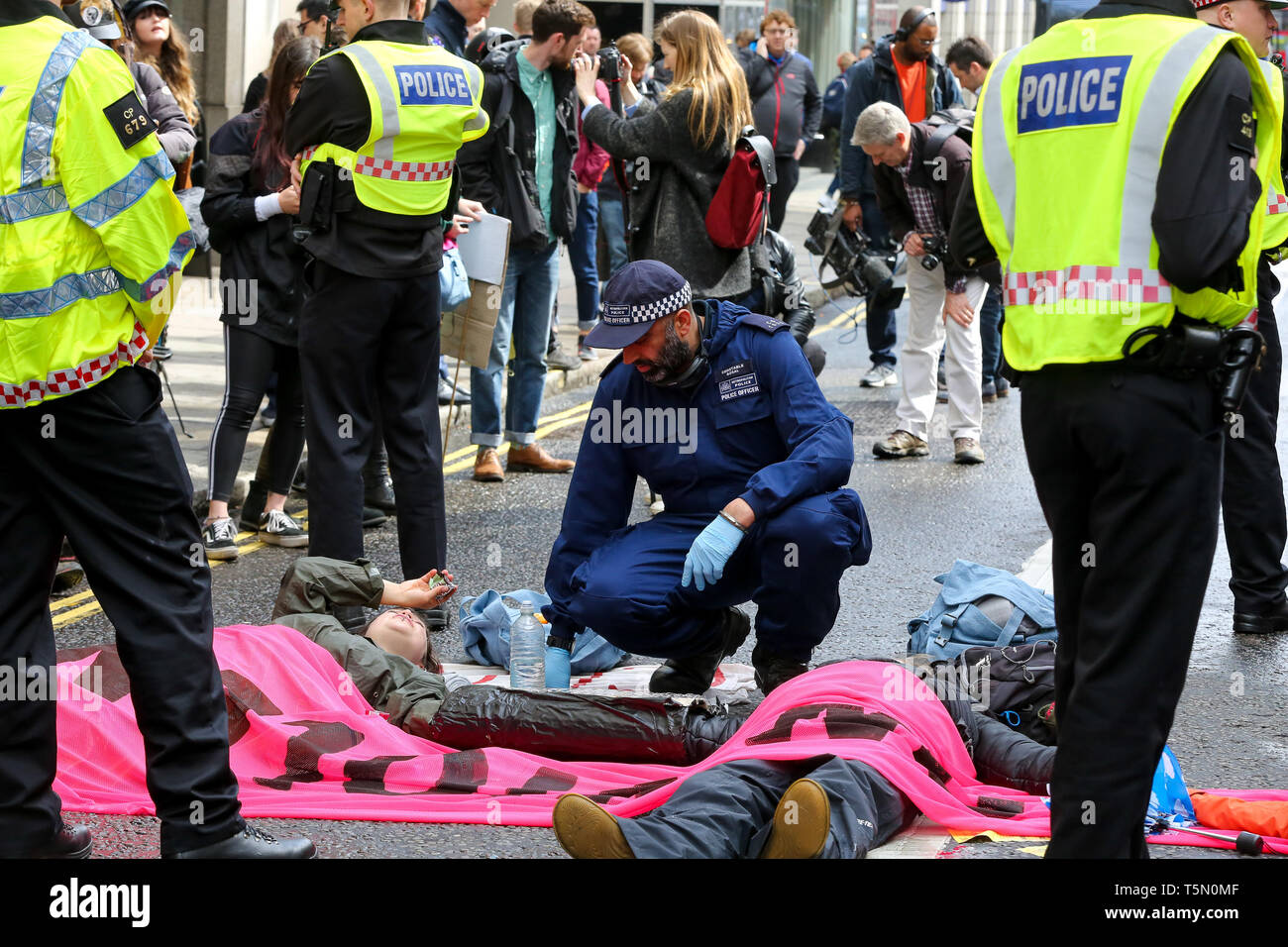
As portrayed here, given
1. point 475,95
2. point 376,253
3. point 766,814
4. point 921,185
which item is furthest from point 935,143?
point 766,814

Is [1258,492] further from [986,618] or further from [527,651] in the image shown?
[527,651]

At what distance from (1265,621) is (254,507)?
4293 millimetres

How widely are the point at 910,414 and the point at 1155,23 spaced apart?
19.0 ft

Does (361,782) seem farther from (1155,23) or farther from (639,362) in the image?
(1155,23)

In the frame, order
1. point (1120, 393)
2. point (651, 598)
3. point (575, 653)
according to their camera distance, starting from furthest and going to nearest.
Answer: point (575, 653) → point (651, 598) → point (1120, 393)

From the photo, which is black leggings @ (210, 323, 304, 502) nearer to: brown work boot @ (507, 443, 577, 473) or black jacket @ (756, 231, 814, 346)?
brown work boot @ (507, 443, 577, 473)

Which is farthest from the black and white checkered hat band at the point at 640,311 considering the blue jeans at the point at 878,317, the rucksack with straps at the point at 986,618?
the blue jeans at the point at 878,317

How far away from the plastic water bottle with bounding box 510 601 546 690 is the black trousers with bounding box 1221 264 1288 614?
2373mm

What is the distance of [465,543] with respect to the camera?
731cm

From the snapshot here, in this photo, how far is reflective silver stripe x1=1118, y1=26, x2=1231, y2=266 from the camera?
331cm

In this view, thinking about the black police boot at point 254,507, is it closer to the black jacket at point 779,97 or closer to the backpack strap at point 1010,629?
the backpack strap at point 1010,629

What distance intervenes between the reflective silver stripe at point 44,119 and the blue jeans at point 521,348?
16.0ft

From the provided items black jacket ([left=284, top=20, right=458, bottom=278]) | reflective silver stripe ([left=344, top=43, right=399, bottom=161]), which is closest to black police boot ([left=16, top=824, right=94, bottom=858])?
black jacket ([left=284, top=20, right=458, bottom=278])
